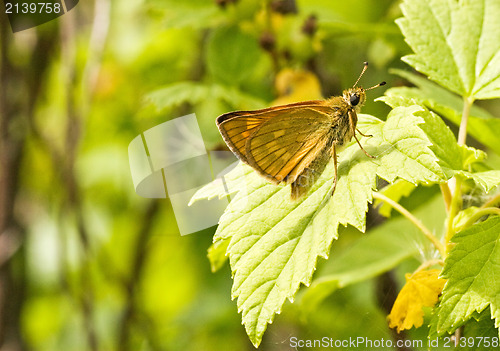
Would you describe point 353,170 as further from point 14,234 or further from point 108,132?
point 108,132

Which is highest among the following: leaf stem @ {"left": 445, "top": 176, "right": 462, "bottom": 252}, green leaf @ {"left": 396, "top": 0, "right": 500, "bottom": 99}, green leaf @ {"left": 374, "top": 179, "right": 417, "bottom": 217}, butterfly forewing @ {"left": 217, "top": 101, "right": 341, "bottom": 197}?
green leaf @ {"left": 396, "top": 0, "right": 500, "bottom": 99}

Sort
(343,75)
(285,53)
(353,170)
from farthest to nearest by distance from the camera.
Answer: (343,75) < (285,53) < (353,170)

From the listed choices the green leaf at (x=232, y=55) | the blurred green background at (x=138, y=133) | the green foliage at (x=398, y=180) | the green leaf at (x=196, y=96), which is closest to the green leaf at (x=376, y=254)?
the blurred green background at (x=138, y=133)

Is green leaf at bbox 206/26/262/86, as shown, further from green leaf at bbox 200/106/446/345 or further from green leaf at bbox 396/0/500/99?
green leaf at bbox 200/106/446/345

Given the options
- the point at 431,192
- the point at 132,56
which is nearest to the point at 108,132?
the point at 132,56

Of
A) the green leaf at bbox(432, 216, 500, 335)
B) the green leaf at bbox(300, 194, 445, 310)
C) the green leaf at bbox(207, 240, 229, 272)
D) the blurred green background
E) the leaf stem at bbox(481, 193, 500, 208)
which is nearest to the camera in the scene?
the green leaf at bbox(432, 216, 500, 335)

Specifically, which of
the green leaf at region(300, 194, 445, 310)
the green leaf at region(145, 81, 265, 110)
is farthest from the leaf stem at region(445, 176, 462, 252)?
the green leaf at region(145, 81, 265, 110)

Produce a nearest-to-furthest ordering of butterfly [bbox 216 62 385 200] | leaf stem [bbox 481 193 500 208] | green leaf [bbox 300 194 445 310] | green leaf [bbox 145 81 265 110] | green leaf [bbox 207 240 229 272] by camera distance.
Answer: leaf stem [bbox 481 193 500 208], butterfly [bbox 216 62 385 200], green leaf [bbox 207 240 229 272], green leaf [bbox 300 194 445 310], green leaf [bbox 145 81 265 110]
